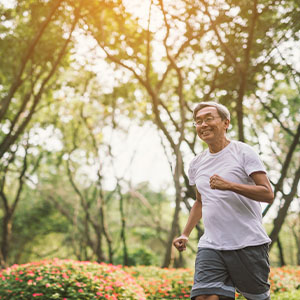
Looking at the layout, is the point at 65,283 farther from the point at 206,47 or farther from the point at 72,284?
the point at 206,47

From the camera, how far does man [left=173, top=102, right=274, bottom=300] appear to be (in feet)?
8.09

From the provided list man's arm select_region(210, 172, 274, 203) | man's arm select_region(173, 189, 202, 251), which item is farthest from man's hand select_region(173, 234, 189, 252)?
man's arm select_region(210, 172, 274, 203)

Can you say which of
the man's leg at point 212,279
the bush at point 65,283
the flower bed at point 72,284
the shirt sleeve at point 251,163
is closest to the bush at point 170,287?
the flower bed at point 72,284

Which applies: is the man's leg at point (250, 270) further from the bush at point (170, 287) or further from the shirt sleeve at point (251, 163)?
the bush at point (170, 287)

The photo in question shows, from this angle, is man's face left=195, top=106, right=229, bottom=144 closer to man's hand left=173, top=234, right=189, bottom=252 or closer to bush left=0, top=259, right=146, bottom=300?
man's hand left=173, top=234, right=189, bottom=252

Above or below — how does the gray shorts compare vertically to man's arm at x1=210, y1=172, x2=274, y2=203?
below

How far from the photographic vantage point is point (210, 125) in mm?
2838

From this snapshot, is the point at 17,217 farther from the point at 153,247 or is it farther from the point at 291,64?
the point at 291,64

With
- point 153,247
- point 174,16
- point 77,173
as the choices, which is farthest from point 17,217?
point 174,16

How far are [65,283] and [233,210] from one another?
4.23 metres

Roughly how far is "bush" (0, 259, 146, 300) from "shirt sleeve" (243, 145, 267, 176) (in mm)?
3977

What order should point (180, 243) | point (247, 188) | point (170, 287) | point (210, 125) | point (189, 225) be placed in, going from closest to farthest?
point (247, 188) < point (210, 125) < point (180, 243) < point (189, 225) < point (170, 287)

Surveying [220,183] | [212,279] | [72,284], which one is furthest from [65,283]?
[220,183]

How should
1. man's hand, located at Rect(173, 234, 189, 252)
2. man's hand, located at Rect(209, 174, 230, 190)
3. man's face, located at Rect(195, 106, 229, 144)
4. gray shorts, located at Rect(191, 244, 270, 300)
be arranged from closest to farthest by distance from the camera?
man's hand, located at Rect(209, 174, 230, 190) → gray shorts, located at Rect(191, 244, 270, 300) → man's face, located at Rect(195, 106, 229, 144) → man's hand, located at Rect(173, 234, 189, 252)
